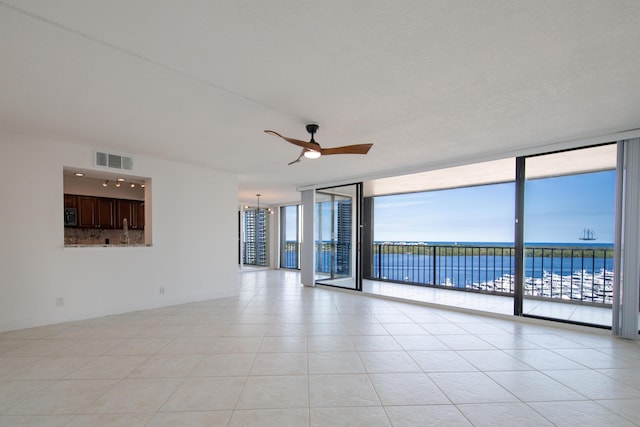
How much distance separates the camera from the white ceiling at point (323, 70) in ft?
5.58

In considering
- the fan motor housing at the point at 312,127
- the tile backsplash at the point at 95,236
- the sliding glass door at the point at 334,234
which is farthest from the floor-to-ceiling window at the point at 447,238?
the tile backsplash at the point at 95,236

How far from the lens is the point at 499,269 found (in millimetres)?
6715

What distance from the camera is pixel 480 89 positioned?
257cm

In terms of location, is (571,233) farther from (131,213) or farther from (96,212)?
(96,212)

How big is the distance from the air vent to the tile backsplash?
2207 mm

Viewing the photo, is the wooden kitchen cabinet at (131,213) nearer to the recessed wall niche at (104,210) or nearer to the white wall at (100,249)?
the recessed wall niche at (104,210)

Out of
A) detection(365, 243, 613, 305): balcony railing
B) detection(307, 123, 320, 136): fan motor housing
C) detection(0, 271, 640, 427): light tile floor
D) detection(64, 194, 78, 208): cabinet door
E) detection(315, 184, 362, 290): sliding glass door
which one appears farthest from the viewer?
detection(315, 184, 362, 290): sliding glass door

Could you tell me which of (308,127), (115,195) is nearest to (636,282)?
(308,127)

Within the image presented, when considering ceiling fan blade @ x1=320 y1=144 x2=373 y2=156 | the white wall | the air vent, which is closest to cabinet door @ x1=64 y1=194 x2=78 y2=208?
the white wall

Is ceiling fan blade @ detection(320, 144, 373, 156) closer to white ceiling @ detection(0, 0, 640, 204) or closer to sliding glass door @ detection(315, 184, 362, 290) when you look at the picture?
white ceiling @ detection(0, 0, 640, 204)

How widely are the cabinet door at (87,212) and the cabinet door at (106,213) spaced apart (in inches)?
3.2

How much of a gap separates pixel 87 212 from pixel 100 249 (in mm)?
1840

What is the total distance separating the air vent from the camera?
14.6ft

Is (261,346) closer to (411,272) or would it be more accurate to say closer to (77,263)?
(77,263)
